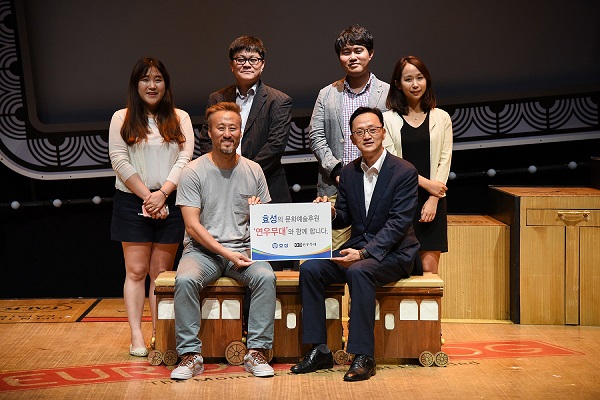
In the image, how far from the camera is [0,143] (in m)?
5.72

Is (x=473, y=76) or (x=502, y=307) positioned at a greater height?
(x=473, y=76)

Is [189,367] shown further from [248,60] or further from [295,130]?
[295,130]

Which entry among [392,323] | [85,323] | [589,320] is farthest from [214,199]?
[589,320]

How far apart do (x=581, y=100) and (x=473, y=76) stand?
653 millimetres

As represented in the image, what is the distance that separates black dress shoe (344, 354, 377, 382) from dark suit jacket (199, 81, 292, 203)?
0.97 metres

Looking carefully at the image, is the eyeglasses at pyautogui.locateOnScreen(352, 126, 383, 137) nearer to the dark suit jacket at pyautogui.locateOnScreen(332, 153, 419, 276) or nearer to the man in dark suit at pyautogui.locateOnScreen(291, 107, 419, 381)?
the man in dark suit at pyautogui.locateOnScreen(291, 107, 419, 381)

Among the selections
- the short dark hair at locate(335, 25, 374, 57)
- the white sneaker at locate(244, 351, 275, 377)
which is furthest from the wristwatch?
the short dark hair at locate(335, 25, 374, 57)

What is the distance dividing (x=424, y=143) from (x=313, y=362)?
119 centimetres

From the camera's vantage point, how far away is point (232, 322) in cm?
438

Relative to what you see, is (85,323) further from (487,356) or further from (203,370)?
(487,356)

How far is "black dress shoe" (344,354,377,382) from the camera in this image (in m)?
4.12

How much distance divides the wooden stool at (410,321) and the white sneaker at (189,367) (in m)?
0.80

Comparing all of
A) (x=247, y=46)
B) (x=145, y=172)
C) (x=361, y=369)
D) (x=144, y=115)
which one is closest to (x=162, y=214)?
(x=145, y=172)

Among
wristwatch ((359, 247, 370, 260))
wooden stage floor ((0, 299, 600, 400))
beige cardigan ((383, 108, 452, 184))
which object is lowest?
wooden stage floor ((0, 299, 600, 400))
